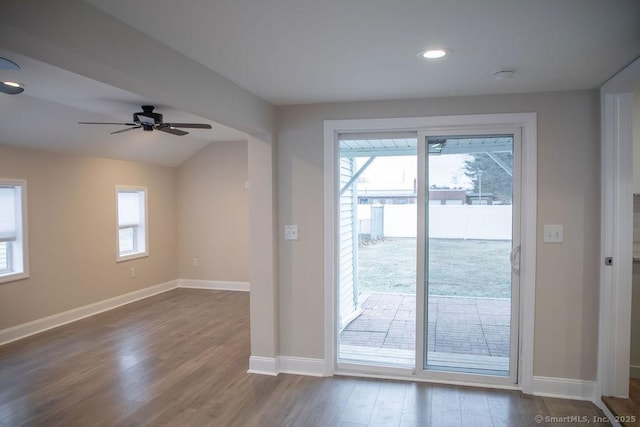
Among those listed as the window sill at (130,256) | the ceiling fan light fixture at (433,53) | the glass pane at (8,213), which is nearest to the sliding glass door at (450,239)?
the ceiling fan light fixture at (433,53)

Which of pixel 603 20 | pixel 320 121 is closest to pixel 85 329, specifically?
pixel 320 121

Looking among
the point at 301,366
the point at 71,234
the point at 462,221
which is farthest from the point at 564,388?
the point at 71,234

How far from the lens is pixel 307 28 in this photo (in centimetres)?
193

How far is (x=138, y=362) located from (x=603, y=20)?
4195mm

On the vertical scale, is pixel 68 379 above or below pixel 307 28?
below

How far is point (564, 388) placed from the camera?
3.11m

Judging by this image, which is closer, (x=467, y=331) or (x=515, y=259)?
(x=515, y=259)

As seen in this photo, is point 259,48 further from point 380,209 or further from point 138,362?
point 138,362

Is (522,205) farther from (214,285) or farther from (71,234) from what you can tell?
(214,285)

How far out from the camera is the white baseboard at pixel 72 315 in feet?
14.8

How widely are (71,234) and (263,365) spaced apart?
10.7 ft

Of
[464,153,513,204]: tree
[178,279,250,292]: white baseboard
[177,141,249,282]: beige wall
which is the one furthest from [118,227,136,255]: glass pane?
[464,153,513,204]: tree

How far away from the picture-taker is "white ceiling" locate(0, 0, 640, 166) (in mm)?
1718

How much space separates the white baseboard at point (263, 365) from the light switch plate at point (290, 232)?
3.39 ft
